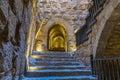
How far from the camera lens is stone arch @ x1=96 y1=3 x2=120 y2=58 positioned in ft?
9.35

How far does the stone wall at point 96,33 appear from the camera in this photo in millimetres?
2793

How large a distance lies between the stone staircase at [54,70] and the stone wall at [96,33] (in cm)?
34

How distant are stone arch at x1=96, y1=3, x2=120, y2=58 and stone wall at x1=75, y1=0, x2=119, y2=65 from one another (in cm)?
7

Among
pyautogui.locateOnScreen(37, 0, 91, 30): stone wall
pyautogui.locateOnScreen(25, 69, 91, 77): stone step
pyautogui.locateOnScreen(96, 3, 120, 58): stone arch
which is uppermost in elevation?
pyautogui.locateOnScreen(37, 0, 91, 30): stone wall

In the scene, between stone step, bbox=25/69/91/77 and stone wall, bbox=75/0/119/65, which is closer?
stone wall, bbox=75/0/119/65

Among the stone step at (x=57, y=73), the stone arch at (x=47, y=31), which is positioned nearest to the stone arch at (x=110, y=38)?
the stone step at (x=57, y=73)

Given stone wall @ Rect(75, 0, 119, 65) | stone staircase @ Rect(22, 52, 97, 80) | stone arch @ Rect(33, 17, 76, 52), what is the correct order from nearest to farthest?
1. stone wall @ Rect(75, 0, 119, 65)
2. stone staircase @ Rect(22, 52, 97, 80)
3. stone arch @ Rect(33, 17, 76, 52)

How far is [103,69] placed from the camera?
3.47 metres

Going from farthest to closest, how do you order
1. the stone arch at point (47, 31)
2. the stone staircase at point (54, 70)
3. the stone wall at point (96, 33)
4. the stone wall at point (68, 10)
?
the stone wall at point (68, 10)
the stone arch at point (47, 31)
the stone staircase at point (54, 70)
the stone wall at point (96, 33)

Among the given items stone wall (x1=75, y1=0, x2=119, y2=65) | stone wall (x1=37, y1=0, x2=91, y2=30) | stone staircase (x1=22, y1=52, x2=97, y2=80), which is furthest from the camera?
stone wall (x1=37, y1=0, x2=91, y2=30)

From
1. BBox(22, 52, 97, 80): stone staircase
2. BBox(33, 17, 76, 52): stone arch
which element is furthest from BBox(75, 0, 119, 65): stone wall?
BBox(33, 17, 76, 52): stone arch

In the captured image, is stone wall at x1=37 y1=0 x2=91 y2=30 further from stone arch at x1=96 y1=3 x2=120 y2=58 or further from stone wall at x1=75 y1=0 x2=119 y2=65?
stone arch at x1=96 y1=3 x2=120 y2=58

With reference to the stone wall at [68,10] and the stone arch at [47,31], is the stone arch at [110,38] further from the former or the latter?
the stone wall at [68,10]

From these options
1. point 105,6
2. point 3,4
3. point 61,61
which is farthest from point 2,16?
point 61,61
